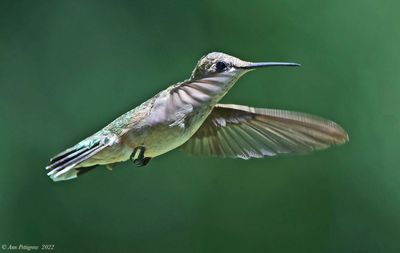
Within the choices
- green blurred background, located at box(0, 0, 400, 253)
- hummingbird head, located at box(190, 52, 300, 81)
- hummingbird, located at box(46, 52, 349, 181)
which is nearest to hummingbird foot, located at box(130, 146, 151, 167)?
hummingbird, located at box(46, 52, 349, 181)

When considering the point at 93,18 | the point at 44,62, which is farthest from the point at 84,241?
the point at 93,18

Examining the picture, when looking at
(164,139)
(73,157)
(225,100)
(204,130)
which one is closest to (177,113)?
(164,139)

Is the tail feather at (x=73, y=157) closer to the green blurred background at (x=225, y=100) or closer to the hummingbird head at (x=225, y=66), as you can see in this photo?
the hummingbird head at (x=225, y=66)

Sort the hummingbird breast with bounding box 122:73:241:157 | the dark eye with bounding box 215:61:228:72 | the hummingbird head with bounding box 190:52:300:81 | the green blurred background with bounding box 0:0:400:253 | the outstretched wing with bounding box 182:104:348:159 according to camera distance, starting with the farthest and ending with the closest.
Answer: the green blurred background with bounding box 0:0:400:253 < the outstretched wing with bounding box 182:104:348:159 < the dark eye with bounding box 215:61:228:72 < the hummingbird head with bounding box 190:52:300:81 < the hummingbird breast with bounding box 122:73:241:157

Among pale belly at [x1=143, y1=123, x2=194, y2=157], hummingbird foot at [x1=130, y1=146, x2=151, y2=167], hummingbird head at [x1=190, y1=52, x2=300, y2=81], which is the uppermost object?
hummingbird head at [x1=190, y1=52, x2=300, y2=81]

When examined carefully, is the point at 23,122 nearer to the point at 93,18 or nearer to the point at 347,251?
the point at 93,18

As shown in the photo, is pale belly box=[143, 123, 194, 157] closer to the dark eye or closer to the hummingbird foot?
the hummingbird foot

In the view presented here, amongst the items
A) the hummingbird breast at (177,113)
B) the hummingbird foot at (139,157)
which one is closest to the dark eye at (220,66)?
the hummingbird breast at (177,113)

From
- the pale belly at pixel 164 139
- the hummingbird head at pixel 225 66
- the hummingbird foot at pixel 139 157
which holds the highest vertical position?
the hummingbird head at pixel 225 66
